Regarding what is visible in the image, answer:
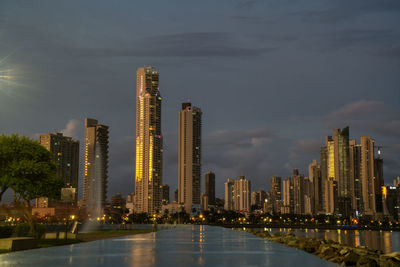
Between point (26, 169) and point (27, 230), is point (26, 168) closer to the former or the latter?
point (26, 169)

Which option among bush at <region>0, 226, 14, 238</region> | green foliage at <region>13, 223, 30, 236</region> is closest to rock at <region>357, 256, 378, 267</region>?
green foliage at <region>13, 223, 30, 236</region>

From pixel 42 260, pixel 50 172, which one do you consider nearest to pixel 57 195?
pixel 50 172

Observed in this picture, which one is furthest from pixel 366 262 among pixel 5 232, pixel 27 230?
pixel 5 232

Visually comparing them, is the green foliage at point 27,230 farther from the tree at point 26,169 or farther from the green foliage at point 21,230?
the tree at point 26,169

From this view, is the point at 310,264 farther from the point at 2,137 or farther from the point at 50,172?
the point at 2,137

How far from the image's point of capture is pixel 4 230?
39.5m

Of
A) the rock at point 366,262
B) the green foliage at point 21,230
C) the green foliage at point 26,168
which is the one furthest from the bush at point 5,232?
the rock at point 366,262

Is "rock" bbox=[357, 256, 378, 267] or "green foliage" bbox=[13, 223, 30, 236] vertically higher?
"green foliage" bbox=[13, 223, 30, 236]

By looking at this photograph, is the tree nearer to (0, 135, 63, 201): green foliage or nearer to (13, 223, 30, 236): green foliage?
(0, 135, 63, 201): green foliage

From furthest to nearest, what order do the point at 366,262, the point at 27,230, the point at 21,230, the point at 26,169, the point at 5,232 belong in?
the point at 26,169, the point at 5,232, the point at 27,230, the point at 21,230, the point at 366,262

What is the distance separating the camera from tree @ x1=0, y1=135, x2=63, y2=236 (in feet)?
144

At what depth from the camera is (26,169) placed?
43781 millimetres

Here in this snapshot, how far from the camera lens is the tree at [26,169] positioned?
144 ft

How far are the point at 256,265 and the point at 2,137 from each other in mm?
36022
